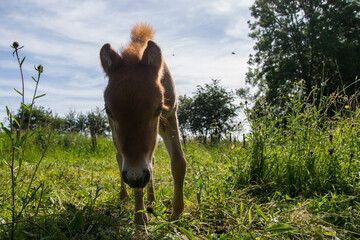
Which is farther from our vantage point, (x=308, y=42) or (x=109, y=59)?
(x=308, y=42)

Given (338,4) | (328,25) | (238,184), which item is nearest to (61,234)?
(238,184)

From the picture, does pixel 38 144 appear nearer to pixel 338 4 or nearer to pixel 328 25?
pixel 328 25

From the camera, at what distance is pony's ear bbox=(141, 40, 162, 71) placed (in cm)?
279

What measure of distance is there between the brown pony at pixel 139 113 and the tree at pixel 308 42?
85.9ft

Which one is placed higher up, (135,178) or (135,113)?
(135,113)

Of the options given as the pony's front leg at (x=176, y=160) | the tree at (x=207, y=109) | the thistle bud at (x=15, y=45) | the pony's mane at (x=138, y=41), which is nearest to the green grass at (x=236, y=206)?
the pony's front leg at (x=176, y=160)

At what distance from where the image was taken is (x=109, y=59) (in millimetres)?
2783

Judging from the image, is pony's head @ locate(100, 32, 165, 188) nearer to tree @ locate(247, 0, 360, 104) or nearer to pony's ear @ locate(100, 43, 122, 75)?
pony's ear @ locate(100, 43, 122, 75)

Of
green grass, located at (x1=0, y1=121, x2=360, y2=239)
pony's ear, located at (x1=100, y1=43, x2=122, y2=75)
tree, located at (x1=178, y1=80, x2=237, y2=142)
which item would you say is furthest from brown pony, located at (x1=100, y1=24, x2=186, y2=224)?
tree, located at (x1=178, y1=80, x2=237, y2=142)

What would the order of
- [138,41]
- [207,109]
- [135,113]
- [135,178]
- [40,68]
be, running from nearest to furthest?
[40,68] < [135,178] < [135,113] < [138,41] < [207,109]

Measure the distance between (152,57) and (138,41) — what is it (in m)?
1.16

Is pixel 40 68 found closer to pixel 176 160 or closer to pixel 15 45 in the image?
pixel 15 45

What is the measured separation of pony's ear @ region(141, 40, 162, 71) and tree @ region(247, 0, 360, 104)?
26.4 metres

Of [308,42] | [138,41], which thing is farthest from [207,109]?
[138,41]
